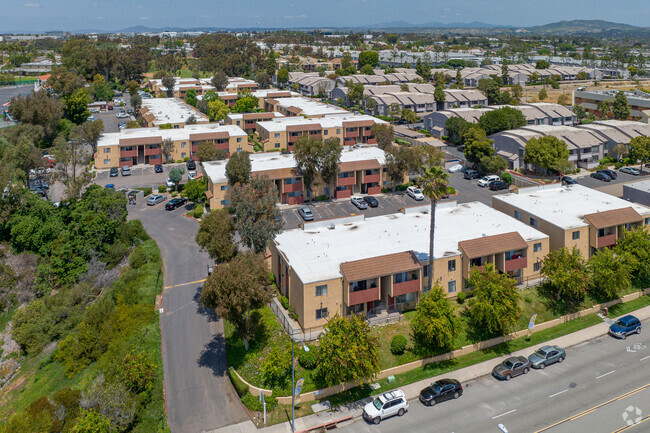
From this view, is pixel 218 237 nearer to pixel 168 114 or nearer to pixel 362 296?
pixel 362 296

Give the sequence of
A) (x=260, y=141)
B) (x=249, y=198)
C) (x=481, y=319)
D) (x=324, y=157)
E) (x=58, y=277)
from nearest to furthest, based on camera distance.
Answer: (x=481, y=319), (x=249, y=198), (x=58, y=277), (x=324, y=157), (x=260, y=141)

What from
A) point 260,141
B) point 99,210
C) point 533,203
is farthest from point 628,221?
point 260,141

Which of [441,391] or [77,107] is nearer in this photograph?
[441,391]

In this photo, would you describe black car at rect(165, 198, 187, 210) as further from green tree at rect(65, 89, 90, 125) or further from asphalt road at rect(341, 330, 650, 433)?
green tree at rect(65, 89, 90, 125)

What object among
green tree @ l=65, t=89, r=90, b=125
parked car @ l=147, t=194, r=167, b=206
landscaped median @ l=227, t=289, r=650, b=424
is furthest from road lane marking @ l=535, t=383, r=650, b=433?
green tree @ l=65, t=89, r=90, b=125

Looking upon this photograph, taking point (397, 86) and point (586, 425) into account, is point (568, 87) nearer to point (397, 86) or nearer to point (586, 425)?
point (397, 86)

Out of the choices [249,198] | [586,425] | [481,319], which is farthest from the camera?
[249,198]

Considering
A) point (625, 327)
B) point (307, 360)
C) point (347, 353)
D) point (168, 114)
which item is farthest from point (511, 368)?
point (168, 114)
